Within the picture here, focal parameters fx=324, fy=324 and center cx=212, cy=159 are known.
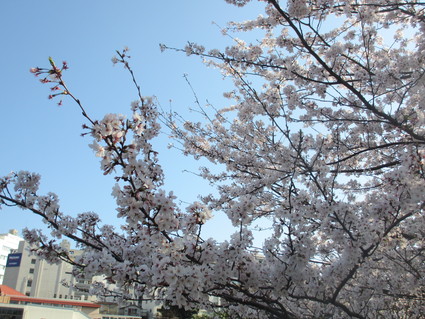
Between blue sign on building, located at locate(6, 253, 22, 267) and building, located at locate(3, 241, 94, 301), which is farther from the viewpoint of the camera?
building, located at locate(3, 241, 94, 301)

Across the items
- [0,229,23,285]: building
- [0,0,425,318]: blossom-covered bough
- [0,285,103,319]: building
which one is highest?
[0,229,23,285]: building

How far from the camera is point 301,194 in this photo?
3.17 m

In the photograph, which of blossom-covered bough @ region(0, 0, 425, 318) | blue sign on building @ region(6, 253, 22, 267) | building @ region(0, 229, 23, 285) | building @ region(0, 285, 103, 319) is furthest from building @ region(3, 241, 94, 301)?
blossom-covered bough @ region(0, 0, 425, 318)

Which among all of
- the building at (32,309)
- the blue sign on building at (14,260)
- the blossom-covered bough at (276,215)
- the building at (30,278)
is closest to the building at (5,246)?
the building at (30,278)

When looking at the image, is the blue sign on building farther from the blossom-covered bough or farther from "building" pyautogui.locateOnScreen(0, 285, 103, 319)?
the blossom-covered bough

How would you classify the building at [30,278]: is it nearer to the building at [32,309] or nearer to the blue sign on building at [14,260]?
the blue sign on building at [14,260]

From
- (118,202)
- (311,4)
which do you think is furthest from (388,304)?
(118,202)

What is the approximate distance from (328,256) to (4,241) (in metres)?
64.8

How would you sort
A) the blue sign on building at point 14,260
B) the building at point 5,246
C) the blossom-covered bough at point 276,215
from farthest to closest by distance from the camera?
1. the building at point 5,246
2. the blue sign on building at point 14,260
3. the blossom-covered bough at point 276,215

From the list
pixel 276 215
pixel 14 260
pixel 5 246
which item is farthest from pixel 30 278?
pixel 276 215

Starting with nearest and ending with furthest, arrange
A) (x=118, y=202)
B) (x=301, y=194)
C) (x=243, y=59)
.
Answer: (x=118, y=202), (x=301, y=194), (x=243, y=59)

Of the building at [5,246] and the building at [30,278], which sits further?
the building at [5,246]

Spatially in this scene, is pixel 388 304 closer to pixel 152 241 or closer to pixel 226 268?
pixel 226 268

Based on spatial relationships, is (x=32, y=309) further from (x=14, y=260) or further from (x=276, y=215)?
(x=14, y=260)
